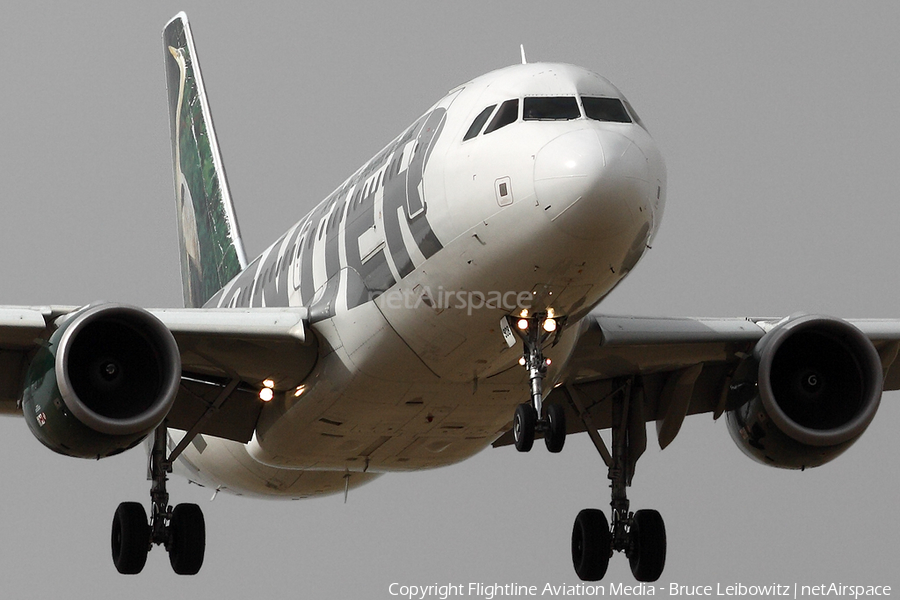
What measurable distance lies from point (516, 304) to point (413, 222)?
5.07 ft

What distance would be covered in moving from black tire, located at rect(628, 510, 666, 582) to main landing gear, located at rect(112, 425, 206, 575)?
594cm

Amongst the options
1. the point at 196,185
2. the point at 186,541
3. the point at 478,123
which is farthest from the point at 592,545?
the point at 196,185

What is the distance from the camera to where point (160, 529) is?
21.5 metres

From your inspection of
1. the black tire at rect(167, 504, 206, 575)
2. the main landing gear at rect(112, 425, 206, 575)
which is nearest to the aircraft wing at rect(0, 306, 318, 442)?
the main landing gear at rect(112, 425, 206, 575)

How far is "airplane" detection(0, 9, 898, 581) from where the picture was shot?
53.4 feet

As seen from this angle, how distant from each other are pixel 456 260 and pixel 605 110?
7.24 ft

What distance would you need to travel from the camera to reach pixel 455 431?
2033 centimetres

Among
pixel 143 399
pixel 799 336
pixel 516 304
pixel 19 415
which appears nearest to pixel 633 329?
pixel 799 336

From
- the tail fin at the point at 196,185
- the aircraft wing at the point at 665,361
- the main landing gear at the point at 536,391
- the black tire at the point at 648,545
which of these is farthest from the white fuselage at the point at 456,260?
the tail fin at the point at 196,185

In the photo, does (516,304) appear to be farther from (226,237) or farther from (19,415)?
(226,237)

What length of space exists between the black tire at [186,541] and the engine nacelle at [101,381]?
3.69m

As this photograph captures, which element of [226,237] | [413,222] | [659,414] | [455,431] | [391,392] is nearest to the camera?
[413,222]

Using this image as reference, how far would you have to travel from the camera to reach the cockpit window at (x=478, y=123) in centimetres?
1688

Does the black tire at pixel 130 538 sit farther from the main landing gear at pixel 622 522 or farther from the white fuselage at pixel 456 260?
the main landing gear at pixel 622 522
